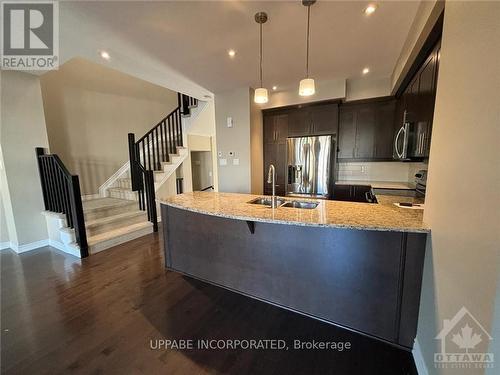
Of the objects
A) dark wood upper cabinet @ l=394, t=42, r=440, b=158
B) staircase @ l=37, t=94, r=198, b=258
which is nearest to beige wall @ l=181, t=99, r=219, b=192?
staircase @ l=37, t=94, r=198, b=258

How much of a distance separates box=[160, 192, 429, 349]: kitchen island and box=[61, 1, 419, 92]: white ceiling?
1.79 m

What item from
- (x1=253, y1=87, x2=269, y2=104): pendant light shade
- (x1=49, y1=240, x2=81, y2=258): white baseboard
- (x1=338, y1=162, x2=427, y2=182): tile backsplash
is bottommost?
(x1=49, y1=240, x2=81, y2=258): white baseboard

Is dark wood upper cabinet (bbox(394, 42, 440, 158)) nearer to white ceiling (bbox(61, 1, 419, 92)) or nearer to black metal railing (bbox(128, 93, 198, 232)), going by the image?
white ceiling (bbox(61, 1, 419, 92))

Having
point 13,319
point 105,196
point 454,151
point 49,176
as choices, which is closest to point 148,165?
point 105,196

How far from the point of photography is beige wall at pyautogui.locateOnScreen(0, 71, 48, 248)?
295 centimetres

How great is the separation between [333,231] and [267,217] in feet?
1.70

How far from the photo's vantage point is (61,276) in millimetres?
2531

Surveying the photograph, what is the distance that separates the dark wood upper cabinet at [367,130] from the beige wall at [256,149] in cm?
157

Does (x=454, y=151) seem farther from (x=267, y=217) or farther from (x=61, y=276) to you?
(x=61, y=276)

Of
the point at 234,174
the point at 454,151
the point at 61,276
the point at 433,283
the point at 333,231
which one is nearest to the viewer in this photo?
the point at 454,151

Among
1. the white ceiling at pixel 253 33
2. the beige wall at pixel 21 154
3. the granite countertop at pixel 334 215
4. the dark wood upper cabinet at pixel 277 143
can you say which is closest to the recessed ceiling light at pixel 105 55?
the white ceiling at pixel 253 33

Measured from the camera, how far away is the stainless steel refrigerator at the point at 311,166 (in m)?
3.99

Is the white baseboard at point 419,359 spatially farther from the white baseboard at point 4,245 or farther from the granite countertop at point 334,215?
the white baseboard at point 4,245

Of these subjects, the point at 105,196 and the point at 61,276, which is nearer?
the point at 61,276
